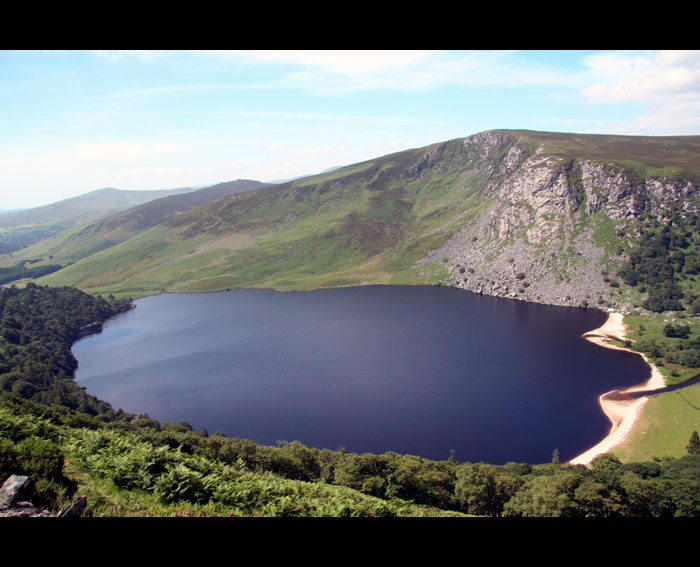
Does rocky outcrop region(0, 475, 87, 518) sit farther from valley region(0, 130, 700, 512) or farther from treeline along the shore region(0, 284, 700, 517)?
valley region(0, 130, 700, 512)

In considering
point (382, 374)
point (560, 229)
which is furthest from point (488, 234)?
point (382, 374)

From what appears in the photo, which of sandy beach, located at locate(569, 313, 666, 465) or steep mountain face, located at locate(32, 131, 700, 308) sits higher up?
steep mountain face, located at locate(32, 131, 700, 308)

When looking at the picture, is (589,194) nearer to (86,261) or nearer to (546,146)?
(546,146)

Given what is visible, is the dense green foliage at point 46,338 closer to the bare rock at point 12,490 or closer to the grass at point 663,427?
the bare rock at point 12,490

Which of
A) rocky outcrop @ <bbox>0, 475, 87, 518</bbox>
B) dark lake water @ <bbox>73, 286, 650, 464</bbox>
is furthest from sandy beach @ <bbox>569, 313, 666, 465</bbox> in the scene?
rocky outcrop @ <bbox>0, 475, 87, 518</bbox>

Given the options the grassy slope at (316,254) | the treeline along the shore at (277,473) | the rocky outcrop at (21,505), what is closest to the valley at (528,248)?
the grassy slope at (316,254)

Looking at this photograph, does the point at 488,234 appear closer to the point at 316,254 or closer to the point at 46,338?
the point at 316,254
